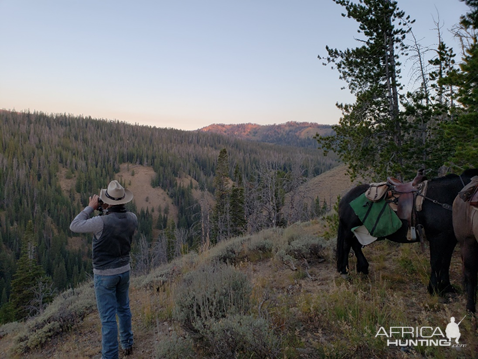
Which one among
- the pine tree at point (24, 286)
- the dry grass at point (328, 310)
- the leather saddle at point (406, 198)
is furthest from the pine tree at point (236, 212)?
the leather saddle at point (406, 198)

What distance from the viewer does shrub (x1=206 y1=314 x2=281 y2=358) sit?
295cm

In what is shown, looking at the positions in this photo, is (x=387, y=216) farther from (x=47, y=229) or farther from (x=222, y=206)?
(x=47, y=229)

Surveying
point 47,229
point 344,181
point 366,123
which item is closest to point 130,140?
point 47,229

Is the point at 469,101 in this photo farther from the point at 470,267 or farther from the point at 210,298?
the point at 210,298

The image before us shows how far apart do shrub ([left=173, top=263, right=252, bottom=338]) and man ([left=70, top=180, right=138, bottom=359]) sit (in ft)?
2.87

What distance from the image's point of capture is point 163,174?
122125mm

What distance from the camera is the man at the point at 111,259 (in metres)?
3.72

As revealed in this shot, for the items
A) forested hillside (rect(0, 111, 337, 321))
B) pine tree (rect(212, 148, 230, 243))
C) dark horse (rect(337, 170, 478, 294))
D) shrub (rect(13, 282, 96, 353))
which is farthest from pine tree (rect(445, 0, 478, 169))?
pine tree (rect(212, 148, 230, 243))

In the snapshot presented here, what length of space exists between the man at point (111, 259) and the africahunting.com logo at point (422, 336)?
11.1 feet

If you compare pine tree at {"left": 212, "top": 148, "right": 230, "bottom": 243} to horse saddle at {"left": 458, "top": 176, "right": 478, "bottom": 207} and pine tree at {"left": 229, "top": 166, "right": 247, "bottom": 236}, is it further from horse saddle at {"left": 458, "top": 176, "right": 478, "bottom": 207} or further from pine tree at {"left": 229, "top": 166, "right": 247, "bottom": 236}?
horse saddle at {"left": 458, "top": 176, "right": 478, "bottom": 207}

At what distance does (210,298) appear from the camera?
12.0ft

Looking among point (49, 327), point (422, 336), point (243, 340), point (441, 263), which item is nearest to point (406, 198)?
point (441, 263)

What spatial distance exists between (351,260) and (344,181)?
78399mm

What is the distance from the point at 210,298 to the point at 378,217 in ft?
11.0
